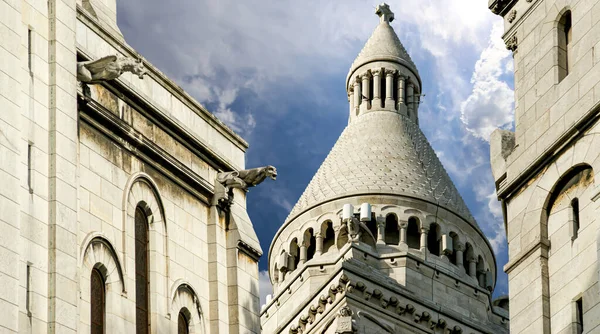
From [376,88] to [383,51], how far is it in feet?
7.76

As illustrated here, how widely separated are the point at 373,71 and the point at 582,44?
56119mm

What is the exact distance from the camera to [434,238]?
304 feet

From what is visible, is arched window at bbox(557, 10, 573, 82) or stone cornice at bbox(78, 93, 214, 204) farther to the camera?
stone cornice at bbox(78, 93, 214, 204)

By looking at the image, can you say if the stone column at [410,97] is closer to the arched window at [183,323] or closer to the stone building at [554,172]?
the arched window at [183,323]

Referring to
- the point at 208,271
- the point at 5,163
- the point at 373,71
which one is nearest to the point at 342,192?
the point at 373,71

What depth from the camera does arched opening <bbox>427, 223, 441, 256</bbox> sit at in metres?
92.0

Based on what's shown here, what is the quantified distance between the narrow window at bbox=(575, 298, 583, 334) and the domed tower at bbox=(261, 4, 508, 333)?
107ft

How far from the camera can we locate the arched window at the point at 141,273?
48.1m

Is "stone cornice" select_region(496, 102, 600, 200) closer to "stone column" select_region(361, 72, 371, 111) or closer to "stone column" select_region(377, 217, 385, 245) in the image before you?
"stone column" select_region(377, 217, 385, 245)

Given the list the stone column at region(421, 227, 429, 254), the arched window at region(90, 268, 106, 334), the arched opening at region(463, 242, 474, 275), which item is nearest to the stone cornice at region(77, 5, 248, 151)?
the arched window at region(90, 268, 106, 334)

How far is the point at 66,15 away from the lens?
1849 inches

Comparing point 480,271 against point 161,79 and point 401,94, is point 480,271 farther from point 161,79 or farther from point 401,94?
point 161,79

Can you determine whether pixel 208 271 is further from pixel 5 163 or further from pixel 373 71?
pixel 373 71

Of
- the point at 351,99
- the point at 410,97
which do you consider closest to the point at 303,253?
the point at 351,99
